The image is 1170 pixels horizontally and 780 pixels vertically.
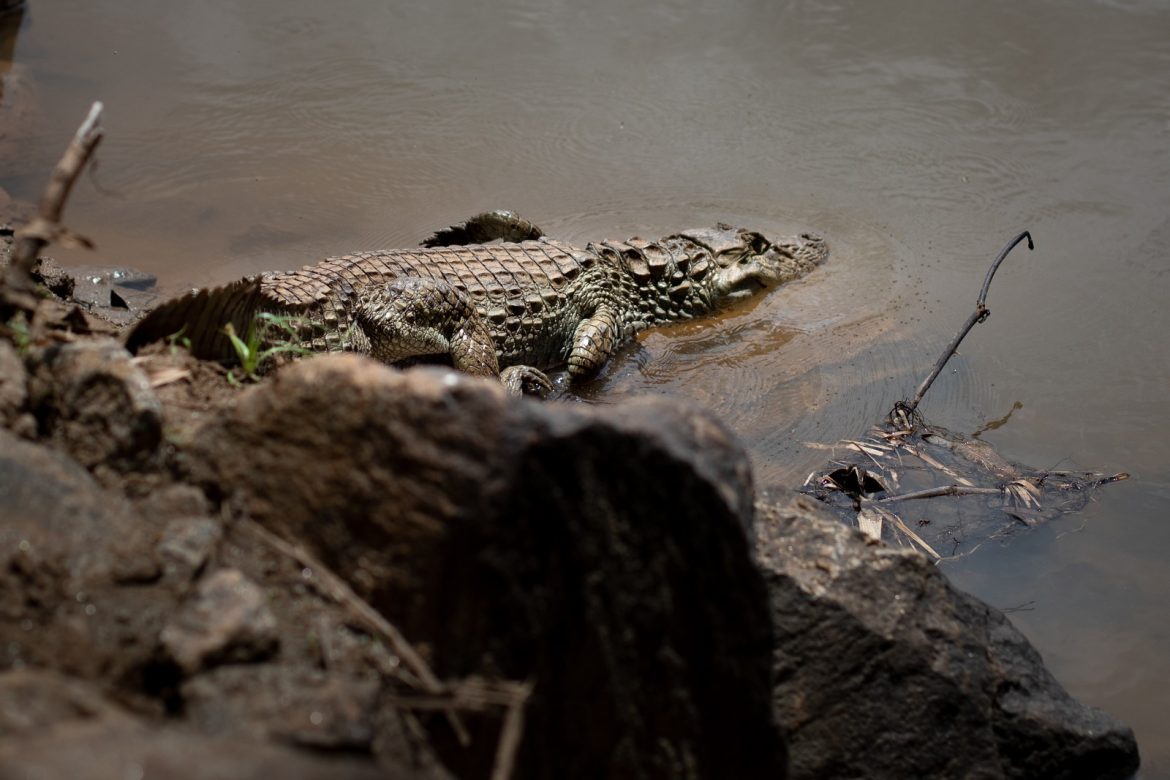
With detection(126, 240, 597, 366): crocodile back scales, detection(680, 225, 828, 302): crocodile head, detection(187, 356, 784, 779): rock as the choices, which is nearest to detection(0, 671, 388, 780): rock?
detection(187, 356, 784, 779): rock


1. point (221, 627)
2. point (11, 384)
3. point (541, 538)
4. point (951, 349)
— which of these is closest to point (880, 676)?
point (541, 538)

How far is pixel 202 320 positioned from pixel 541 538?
1788 mm

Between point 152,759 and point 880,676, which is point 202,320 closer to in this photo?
point 152,759

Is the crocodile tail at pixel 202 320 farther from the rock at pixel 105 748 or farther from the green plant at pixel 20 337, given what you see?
the rock at pixel 105 748

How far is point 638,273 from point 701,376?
1076mm

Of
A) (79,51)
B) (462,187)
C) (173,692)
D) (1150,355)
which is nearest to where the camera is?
(173,692)

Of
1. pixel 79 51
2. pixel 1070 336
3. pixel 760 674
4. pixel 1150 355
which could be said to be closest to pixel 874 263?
pixel 1070 336

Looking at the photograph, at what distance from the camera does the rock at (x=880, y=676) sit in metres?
3.06

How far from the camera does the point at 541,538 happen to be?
2092 mm

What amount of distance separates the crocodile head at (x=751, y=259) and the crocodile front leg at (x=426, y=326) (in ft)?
6.19

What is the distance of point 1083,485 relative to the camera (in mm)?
4758

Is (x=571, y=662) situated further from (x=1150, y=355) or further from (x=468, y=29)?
(x=468, y=29)

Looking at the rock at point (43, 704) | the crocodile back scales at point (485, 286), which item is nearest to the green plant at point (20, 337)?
the rock at point (43, 704)

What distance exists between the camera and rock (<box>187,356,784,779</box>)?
207 cm
